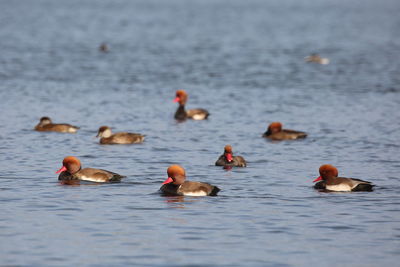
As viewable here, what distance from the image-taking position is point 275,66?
5562cm

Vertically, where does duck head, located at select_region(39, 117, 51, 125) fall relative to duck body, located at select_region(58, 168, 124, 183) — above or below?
above

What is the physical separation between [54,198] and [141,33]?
71.4m

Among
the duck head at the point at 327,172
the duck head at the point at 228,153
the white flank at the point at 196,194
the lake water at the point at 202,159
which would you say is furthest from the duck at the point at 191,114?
the white flank at the point at 196,194

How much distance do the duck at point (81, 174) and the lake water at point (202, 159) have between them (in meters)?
0.31

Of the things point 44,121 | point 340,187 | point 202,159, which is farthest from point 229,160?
point 44,121

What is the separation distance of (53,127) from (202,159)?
6.36 metres

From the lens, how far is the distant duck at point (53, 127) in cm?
2928

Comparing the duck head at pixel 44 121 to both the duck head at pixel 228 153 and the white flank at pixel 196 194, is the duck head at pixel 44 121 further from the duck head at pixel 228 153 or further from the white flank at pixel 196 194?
the white flank at pixel 196 194

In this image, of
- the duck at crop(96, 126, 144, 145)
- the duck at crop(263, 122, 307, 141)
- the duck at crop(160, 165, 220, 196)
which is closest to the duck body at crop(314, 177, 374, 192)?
the duck at crop(160, 165, 220, 196)

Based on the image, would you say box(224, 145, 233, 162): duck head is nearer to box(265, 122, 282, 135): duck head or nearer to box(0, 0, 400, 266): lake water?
box(0, 0, 400, 266): lake water

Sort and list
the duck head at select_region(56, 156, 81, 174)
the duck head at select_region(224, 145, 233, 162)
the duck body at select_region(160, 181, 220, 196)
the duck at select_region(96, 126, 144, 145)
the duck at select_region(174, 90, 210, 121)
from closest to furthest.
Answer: the duck body at select_region(160, 181, 220, 196) < the duck head at select_region(56, 156, 81, 174) < the duck head at select_region(224, 145, 233, 162) < the duck at select_region(96, 126, 144, 145) < the duck at select_region(174, 90, 210, 121)

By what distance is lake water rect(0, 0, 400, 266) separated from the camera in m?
16.1

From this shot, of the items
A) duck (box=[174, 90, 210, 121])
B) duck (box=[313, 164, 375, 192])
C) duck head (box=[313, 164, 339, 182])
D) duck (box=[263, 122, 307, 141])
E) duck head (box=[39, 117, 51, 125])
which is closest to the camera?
duck (box=[313, 164, 375, 192])

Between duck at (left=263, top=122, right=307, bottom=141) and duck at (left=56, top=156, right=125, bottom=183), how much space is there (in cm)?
847
